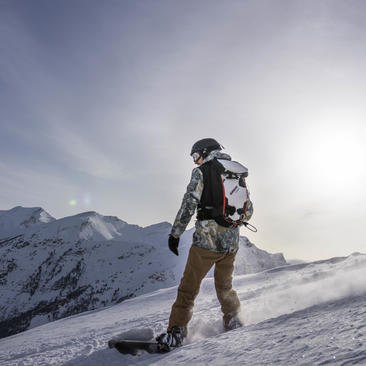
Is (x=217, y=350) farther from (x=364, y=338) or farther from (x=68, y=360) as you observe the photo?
(x=68, y=360)

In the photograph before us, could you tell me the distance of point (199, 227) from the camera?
3684 millimetres

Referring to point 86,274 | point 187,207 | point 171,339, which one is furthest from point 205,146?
point 86,274

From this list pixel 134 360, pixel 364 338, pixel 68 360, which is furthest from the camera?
pixel 68 360

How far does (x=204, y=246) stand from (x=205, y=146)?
132 cm

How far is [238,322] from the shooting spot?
3641 millimetres

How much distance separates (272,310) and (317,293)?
24.8 inches

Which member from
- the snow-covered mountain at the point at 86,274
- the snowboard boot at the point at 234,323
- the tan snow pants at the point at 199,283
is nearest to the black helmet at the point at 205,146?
the tan snow pants at the point at 199,283

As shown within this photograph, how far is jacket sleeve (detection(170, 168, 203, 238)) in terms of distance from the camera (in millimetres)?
3553

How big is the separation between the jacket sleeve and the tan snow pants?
1.01 feet

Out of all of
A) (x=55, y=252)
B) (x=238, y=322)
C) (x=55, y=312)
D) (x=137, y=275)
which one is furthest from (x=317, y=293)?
(x=55, y=252)

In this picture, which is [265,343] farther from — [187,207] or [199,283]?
[187,207]

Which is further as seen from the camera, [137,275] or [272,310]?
[137,275]

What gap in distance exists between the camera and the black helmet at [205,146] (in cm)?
407

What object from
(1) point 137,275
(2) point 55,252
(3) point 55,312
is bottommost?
(3) point 55,312
